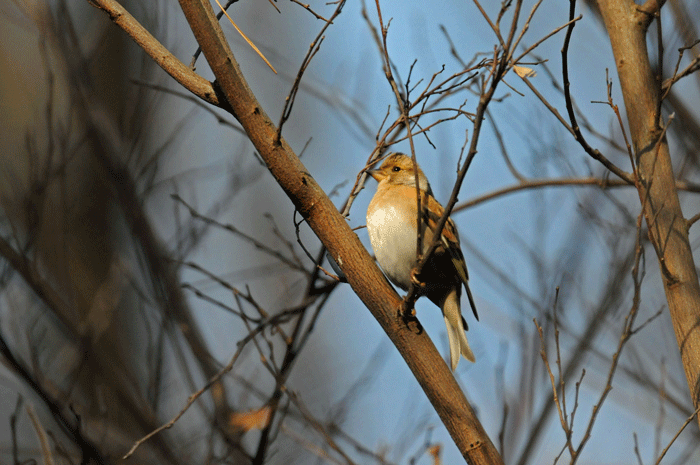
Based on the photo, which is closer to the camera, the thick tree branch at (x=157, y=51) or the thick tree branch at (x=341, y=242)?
the thick tree branch at (x=341, y=242)

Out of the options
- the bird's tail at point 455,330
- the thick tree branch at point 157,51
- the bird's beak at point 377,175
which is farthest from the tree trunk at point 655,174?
the thick tree branch at point 157,51

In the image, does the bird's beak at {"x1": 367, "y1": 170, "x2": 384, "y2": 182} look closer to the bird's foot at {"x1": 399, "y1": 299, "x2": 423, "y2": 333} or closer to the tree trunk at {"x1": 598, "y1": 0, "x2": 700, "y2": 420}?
the tree trunk at {"x1": 598, "y1": 0, "x2": 700, "y2": 420}

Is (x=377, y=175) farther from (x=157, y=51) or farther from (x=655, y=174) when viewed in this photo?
(x=157, y=51)

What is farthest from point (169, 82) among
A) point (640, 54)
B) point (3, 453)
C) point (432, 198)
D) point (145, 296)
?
point (640, 54)

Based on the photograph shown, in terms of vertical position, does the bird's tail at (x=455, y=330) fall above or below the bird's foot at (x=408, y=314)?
above

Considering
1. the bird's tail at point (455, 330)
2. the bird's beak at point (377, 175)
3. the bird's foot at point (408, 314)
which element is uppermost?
the bird's beak at point (377, 175)

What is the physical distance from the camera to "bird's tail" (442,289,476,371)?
3451mm

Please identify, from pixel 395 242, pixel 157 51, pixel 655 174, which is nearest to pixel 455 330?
pixel 395 242

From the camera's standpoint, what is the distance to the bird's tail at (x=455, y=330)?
345 cm

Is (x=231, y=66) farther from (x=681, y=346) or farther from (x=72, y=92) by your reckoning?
(x=72, y=92)

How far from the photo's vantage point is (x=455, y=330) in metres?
3.54

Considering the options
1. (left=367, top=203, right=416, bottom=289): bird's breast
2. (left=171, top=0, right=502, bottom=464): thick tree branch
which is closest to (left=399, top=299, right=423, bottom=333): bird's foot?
(left=171, top=0, right=502, bottom=464): thick tree branch

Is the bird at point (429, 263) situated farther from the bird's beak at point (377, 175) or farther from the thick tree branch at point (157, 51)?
the thick tree branch at point (157, 51)

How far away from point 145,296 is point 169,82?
2.76 m
